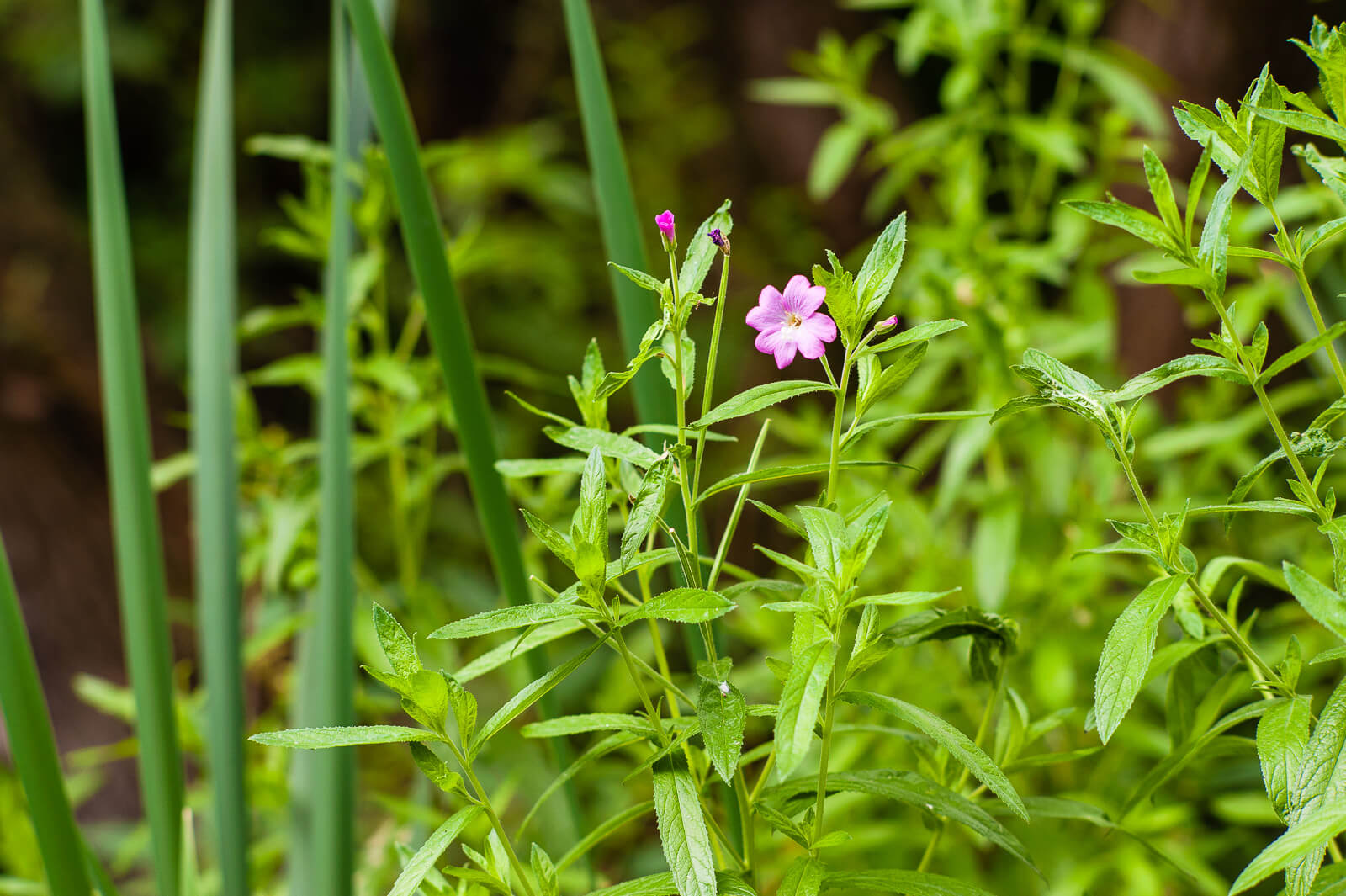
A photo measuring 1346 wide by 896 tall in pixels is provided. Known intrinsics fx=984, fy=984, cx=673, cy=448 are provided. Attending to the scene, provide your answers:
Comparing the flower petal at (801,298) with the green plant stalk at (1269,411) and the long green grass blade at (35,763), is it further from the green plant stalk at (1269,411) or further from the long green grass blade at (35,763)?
the long green grass blade at (35,763)

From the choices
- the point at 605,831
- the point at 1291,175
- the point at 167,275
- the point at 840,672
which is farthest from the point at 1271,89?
the point at 167,275

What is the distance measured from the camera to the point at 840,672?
0.33 metres

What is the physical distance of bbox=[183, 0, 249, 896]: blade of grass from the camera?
530mm

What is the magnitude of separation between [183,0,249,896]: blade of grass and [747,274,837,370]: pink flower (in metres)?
0.39

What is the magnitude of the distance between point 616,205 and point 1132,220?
10.8 inches

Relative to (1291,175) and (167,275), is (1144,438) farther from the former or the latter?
(167,275)

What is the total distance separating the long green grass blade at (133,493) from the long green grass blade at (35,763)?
62 mm

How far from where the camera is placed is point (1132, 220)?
0.31 metres

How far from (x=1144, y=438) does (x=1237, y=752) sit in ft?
1.86

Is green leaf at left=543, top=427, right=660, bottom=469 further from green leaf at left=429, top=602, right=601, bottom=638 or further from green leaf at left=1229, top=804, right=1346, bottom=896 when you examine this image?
green leaf at left=1229, top=804, right=1346, bottom=896

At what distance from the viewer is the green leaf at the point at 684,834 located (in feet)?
0.94

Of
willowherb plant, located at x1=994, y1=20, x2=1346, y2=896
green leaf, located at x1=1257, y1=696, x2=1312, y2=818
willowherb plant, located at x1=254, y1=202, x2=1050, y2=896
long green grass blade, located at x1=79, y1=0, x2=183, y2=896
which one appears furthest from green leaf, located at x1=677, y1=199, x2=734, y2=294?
long green grass blade, located at x1=79, y1=0, x2=183, y2=896

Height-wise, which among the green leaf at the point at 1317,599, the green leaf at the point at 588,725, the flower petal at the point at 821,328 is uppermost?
the flower petal at the point at 821,328

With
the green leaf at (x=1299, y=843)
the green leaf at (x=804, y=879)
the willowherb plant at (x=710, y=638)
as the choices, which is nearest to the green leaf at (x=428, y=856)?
the willowherb plant at (x=710, y=638)
